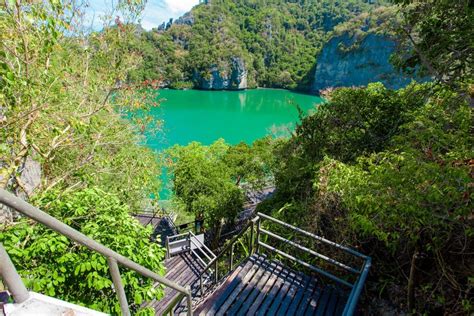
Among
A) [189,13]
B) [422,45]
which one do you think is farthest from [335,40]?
[422,45]

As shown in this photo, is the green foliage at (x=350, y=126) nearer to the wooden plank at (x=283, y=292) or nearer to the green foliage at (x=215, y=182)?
the wooden plank at (x=283, y=292)

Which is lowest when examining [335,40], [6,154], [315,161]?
[315,161]

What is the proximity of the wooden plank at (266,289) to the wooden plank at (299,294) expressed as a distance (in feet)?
1.00

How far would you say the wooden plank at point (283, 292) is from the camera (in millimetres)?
3055

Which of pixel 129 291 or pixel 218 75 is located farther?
pixel 218 75

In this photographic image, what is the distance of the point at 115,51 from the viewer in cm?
515

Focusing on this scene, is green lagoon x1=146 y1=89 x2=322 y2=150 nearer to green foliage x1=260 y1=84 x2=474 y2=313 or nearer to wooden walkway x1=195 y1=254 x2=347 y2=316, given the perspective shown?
green foliage x1=260 y1=84 x2=474 y2=313

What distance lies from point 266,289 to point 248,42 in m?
106

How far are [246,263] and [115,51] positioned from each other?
439 cm

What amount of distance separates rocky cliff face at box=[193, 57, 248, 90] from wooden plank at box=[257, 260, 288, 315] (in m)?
76.7

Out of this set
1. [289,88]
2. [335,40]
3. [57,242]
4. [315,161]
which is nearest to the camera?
[57,242]

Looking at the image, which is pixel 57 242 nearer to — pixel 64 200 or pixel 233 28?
pixel 64 200

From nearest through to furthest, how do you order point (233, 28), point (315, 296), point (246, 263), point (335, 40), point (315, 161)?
point (315, 296) → point (246, 263) → point (315, 161) → point (335, 40) → point (233, 28)

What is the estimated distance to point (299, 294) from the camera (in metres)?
3.29
